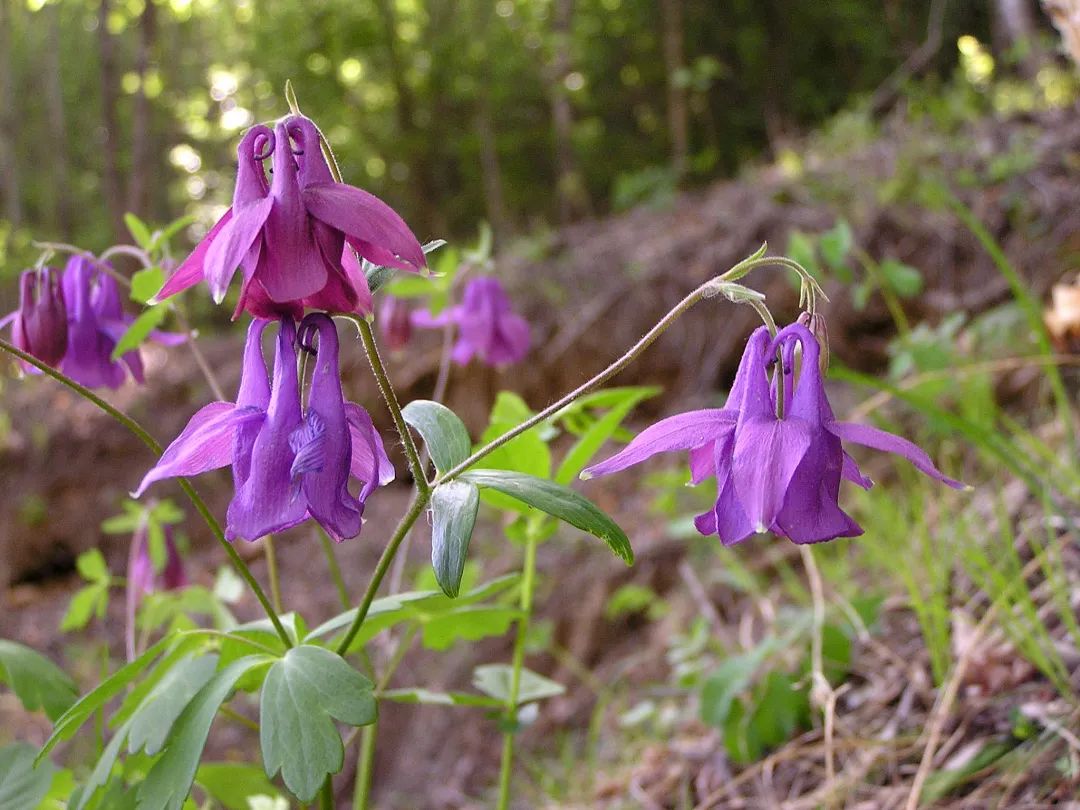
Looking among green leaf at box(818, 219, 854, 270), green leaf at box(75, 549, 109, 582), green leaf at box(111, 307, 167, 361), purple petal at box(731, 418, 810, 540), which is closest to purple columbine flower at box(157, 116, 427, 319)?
purple petal at box(731, 418, 810, 540)

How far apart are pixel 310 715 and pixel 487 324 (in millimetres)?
1622

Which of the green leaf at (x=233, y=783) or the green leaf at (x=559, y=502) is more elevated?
the green leaf at (x=559, y=502)

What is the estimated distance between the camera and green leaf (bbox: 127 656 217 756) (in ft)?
3.95

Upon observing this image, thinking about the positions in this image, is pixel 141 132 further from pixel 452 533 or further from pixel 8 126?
pixel 452 533

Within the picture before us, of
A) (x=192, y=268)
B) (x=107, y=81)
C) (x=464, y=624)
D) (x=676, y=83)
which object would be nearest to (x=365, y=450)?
(x=192, y=268)

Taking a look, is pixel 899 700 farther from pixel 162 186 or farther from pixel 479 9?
pixel 162 186

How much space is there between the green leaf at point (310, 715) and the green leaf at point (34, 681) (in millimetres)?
558

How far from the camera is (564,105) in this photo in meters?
9.77

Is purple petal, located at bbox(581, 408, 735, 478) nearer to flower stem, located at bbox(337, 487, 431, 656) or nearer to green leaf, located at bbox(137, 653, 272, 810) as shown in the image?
flower stem, located at bbox(337, 487, 431, 656)

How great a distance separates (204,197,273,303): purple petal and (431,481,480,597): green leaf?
0.32 meters

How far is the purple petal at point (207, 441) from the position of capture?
101cm

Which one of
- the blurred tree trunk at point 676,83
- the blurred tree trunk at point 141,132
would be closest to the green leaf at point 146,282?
the blurred tree trunk at point 141,132

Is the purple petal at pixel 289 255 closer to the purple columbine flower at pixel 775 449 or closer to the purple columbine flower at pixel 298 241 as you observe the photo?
the purple columbine flower at pixel 298 241

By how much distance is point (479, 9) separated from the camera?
12.6 meters
